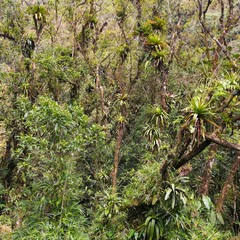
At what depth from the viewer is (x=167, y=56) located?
737 cm

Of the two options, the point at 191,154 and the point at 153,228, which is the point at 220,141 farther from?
the point at 153,228

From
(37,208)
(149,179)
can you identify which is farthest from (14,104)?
(149,179)

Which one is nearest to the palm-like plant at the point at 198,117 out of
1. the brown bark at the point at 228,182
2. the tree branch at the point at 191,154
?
the tree branch at the point at 191,154

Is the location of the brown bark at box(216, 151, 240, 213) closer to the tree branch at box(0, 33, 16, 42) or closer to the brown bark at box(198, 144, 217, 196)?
the brown bark at box(198, 144, 217, 196)

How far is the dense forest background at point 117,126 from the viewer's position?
3.82 metres

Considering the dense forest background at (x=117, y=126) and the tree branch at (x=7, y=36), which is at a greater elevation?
the tree branch at (x=7, y=36)

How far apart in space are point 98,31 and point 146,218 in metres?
6.54

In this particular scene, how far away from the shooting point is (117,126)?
27.0ft

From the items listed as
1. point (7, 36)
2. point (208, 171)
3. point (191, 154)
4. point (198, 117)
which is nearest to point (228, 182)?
point (208, 171)

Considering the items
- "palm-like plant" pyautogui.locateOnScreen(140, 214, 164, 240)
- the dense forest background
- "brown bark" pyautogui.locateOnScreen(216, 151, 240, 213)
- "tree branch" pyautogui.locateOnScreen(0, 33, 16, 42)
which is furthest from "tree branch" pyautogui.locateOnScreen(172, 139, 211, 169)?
"tree branch" pyautogui.locateOnScreen(0, 33, 16, 42)

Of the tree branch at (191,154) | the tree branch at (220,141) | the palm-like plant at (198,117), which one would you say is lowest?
the tree branch at (191,154)

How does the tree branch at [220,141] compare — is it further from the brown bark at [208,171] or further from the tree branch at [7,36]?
the tree branch at [7,36]

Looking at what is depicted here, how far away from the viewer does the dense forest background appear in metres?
3.82

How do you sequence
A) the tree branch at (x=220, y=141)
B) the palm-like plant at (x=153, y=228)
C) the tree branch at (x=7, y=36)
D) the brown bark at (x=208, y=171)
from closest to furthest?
the tree branch at (x=220, y=141), the palm-like plant at (x=153, y=228), the brown bark at (x=208, y=171), the tree branch at (x=7, y=36)
